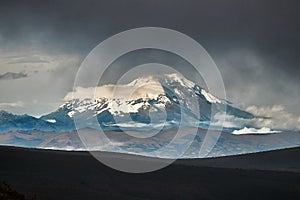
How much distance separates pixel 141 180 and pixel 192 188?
378 inches

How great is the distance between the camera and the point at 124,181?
83.1 m

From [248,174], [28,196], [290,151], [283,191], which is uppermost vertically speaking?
[290,151]

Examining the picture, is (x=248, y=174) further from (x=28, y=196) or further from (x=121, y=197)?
(x=28, y=196)

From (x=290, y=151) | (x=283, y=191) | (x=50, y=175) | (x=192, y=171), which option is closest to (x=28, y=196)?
(x=50, y=175)

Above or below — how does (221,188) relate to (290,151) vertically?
below

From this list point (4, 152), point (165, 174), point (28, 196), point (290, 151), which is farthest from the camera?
point (290, 151)

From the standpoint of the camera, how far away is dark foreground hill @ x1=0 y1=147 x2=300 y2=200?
67875mm

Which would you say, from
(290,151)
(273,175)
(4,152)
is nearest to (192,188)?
(273,175)

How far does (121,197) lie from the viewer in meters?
65.1

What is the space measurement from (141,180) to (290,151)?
93.1 m

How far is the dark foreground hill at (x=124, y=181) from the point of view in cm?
6788

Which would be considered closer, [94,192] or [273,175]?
[94,192]

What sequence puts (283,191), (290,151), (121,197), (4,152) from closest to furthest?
(121,197), (283,191), (4,152), (290,151)

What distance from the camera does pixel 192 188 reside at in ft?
259
